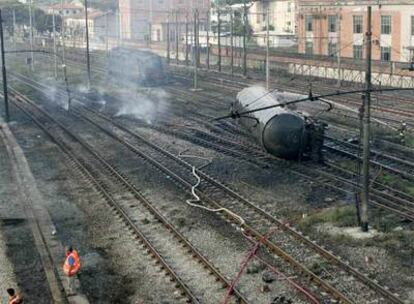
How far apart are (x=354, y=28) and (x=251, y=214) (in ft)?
161

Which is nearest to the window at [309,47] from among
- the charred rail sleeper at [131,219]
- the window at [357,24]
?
the window at [357,24]

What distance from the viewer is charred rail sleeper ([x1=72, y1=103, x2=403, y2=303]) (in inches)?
616

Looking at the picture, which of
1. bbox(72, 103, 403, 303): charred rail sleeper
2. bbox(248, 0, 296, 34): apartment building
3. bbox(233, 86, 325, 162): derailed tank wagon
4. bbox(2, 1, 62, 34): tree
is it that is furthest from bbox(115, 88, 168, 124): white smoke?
bbox(2, 1, 62, 34): tree

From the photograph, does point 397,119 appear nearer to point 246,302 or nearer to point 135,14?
point 246,302

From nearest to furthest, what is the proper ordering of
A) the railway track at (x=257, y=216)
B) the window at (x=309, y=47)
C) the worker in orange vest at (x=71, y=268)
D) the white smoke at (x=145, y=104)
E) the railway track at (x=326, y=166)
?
the railway track at (x=257, y=216), the worker in orange vest at (x=71, y=268), the railway track at (x=326, y=166), the white smoke at (x=145, y=104), the window at (x=309, y=47)

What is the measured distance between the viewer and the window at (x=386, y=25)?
203 feet

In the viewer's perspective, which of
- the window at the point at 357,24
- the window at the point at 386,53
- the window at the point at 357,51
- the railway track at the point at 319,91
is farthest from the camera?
the window at the point at 357,51

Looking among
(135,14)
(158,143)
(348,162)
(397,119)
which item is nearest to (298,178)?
(348,162)

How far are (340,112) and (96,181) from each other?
67.1 ft

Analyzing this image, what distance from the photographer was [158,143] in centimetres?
3366

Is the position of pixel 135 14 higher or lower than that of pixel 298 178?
higher

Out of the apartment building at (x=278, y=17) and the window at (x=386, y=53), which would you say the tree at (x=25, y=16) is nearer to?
the apartment building at (x=278, y=17)

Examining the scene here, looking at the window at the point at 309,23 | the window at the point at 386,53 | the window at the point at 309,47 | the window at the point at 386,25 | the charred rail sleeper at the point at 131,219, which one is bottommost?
the charred rail sleeper at the point at 131,219

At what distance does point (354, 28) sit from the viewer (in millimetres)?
66000
